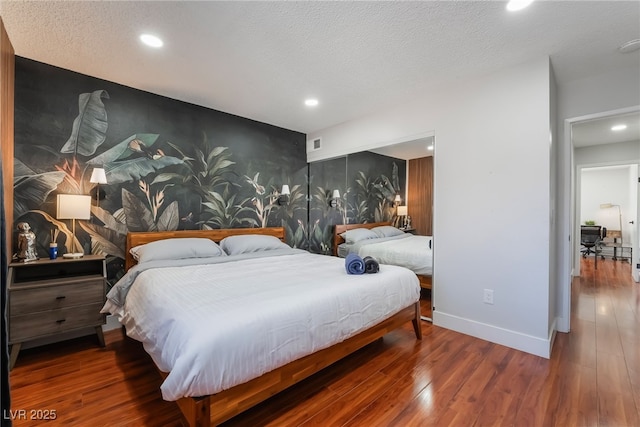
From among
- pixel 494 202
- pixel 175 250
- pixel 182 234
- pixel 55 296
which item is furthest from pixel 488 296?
pixel 55 296

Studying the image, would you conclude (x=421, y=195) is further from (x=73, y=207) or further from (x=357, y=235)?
(x=73, y=207)

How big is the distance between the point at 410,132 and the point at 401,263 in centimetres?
159

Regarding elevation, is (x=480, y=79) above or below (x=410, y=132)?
above

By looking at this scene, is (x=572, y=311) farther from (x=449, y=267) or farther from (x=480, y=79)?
(x=480, y=79)

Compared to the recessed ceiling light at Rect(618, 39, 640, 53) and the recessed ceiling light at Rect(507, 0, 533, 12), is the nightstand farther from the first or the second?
the recessed ceiling light at Rect(618, 39, 640, 53)

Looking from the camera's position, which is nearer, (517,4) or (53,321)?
(517,4)

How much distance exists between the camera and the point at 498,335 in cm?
263

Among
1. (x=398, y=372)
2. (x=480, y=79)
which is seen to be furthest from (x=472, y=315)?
(x=480, y=79)

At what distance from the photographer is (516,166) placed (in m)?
2.56

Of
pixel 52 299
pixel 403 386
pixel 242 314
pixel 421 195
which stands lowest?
pixel 403 386

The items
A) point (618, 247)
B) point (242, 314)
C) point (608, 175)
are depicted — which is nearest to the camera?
point (242, 314)

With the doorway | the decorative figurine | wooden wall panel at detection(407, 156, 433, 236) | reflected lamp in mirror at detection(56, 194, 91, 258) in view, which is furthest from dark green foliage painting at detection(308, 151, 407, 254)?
the decorative figurine

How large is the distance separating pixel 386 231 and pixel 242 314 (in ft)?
8.71

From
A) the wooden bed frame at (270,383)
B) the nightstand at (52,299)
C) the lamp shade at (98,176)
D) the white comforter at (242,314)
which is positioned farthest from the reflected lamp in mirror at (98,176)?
the wooden bed frame at (270,383)
